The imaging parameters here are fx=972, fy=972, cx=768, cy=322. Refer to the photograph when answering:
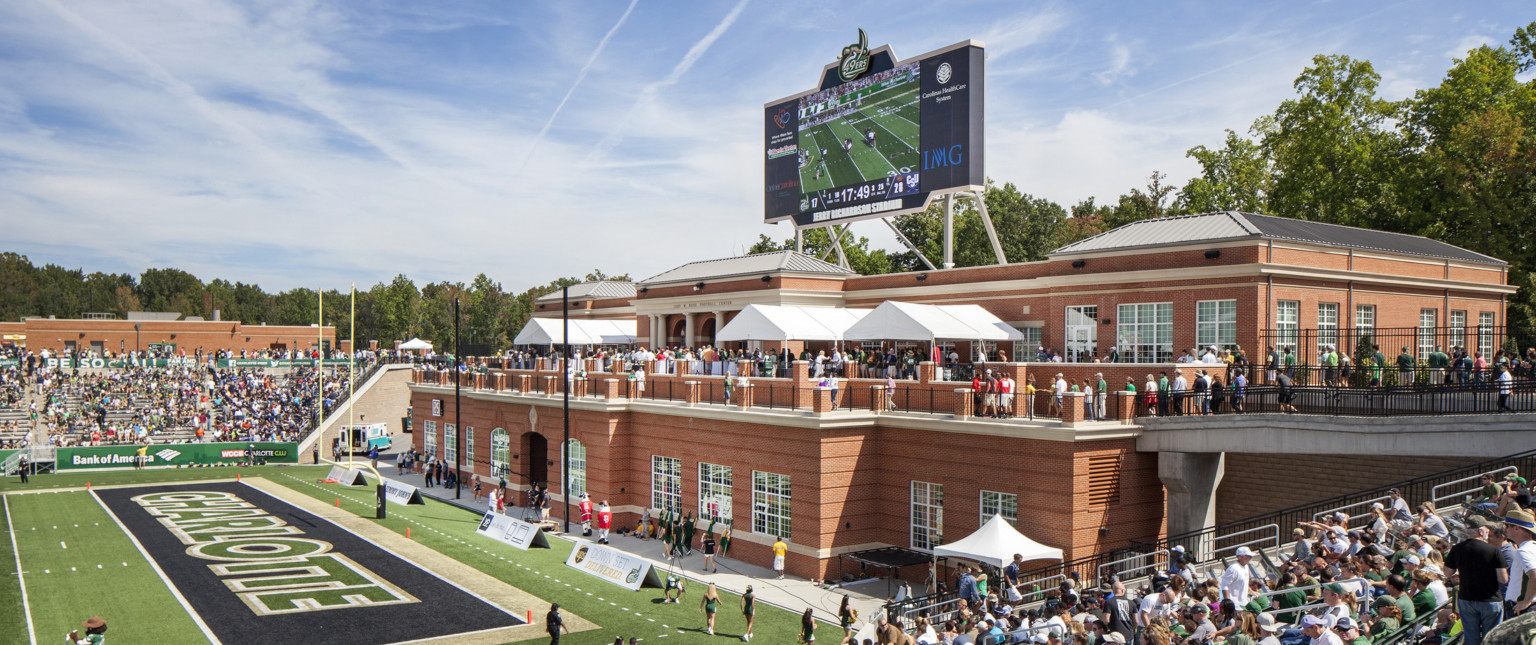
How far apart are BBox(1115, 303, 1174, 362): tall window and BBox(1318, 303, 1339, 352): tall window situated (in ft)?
14.6

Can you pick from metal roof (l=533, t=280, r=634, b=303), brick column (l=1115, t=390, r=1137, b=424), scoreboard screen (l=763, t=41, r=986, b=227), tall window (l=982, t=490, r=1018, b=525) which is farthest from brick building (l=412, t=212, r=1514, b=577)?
→ metal roof (l=533, t=280, r=634, b=303)

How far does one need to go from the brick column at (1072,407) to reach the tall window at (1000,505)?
257 cm

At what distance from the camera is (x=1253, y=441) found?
76.3 ft

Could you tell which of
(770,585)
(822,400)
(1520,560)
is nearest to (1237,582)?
(1520,560)

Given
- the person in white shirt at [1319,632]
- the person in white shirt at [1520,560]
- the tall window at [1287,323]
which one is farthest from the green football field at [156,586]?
the tall window at [1287,323]

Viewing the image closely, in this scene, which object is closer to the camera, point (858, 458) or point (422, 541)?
point (858, 458)

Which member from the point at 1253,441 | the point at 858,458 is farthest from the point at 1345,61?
the point at 858,458

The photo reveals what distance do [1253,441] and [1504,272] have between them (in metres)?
20.4

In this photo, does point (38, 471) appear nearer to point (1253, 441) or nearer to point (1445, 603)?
point (1253, 441)

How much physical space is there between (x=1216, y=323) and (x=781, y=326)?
Result: 521 inches

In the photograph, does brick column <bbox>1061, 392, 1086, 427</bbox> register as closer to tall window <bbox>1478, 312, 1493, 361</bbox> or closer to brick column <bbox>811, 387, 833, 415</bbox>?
brick column <bbox>811, 387, 833, 415</bbox>

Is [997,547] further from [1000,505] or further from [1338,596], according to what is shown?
[1338,596]

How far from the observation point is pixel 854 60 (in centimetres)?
3916

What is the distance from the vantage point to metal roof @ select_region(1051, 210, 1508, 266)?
94.7ft
